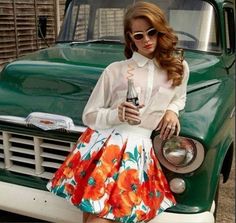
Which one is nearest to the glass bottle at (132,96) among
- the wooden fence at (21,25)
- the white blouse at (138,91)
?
the white blouse at (138,91)

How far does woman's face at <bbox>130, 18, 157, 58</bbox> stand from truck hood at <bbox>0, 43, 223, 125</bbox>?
0.59 m

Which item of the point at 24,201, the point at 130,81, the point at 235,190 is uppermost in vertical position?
the point at 130,81

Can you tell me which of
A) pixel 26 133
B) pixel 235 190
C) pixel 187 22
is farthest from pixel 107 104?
pixel 235 190

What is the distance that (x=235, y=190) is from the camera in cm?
357

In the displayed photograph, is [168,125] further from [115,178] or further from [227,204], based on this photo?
[227,204]

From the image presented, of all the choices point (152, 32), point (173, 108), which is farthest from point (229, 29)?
point (152, 32)

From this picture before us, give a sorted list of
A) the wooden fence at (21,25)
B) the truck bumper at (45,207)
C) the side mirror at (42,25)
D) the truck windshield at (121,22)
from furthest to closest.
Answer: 1. the truck windshield at (121,22)
2. the side mirror at (42,25)
3. the wooden fence at (21,25)
4. the truck bumper at (45,207)

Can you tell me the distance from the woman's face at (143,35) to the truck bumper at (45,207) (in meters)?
0.81

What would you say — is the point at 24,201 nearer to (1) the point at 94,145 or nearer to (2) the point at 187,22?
(1) the point at 94,145

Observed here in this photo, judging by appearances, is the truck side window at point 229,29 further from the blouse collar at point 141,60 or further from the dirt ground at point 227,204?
the blouse collar at point 141,60

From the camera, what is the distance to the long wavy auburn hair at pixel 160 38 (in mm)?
1855

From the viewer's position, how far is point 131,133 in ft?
6.54

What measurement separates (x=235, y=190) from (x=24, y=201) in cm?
195

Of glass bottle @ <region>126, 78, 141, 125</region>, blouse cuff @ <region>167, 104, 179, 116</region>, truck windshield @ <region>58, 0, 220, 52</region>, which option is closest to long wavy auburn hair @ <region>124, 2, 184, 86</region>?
blouse cuff @ <region>167, 104, 179, 116</region>
